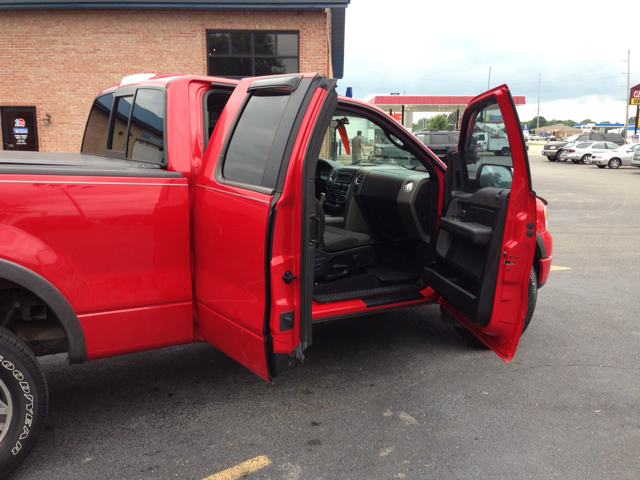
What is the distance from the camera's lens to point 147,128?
356 cm

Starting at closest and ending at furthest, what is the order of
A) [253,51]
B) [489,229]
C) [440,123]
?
[489,229]
[253,51]
[440,123]

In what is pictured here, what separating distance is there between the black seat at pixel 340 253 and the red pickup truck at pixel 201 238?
49 cm

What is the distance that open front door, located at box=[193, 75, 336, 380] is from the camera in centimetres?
280

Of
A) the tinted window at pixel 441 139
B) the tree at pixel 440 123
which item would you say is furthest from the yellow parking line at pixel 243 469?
the tree at pixel 440 123

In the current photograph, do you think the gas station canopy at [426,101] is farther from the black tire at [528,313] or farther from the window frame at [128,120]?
the window frame at [128,120]

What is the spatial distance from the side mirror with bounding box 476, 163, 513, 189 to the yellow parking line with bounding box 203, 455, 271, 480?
2322mm

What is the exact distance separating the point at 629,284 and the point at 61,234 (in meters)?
6.03

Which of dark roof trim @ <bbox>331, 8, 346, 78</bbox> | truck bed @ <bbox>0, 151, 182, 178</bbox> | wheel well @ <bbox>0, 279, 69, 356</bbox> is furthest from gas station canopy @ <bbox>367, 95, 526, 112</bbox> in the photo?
wheel well @ <bbox>0, 279, 69, 356</bbox>

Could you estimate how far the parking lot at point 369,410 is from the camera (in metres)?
2.78

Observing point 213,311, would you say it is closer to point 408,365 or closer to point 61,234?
point 61,234

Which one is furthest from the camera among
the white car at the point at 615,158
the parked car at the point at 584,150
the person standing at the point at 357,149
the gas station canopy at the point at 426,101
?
the parked car at the point at 584,150

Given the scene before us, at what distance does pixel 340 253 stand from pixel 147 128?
175 centimetres

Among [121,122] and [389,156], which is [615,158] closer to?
[389,156]

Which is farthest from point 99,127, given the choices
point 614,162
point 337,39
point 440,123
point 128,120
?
point 440,123
